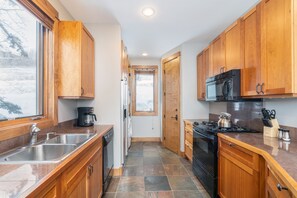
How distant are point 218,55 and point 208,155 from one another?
153cm

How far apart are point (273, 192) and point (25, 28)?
8.49 ft

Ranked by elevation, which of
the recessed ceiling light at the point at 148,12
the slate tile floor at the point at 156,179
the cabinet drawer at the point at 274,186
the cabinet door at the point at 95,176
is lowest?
the slate tile floor at the point at 156,179

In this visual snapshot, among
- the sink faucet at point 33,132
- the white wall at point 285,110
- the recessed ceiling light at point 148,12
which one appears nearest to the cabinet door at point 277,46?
the white wall at point 285,110

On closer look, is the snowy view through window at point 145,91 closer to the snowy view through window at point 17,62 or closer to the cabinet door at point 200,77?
the cabinet door at point 200,77

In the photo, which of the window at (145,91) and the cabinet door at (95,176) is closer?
the cabinet door at (95,176)

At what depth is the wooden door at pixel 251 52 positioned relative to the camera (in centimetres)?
186

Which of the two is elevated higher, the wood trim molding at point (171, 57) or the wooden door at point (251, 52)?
the wood trim molding at point (171, 57)

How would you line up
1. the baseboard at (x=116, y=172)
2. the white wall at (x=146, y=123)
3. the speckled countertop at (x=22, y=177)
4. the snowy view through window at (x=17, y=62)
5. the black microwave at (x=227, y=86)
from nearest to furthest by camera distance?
the speckled countertop at (x=22, y=177) < the snowy view through window at (x=17, y=62) < the black microwave at (x=227, y=86) < the baseboard at (x=116, y=172) < the white wall at (x=146, y=123)

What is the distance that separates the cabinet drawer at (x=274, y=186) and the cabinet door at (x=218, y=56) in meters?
1.66

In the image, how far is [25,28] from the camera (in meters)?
1.83

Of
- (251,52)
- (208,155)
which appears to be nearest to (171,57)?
(251,52)

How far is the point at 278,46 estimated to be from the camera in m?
1.57

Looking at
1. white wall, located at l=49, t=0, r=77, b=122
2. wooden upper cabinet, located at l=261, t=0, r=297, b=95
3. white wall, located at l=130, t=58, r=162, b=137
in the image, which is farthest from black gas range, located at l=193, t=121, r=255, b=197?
white wall, located at l=130, t=58, r=162, b=137

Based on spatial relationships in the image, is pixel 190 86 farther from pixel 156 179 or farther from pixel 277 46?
pixel 277 46
